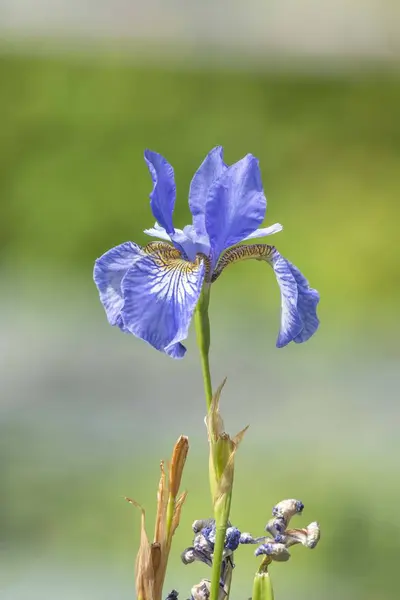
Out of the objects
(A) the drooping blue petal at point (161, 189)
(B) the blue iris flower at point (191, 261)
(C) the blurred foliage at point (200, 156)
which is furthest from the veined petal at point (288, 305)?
(C) the blurred foliage at point (200, 156)

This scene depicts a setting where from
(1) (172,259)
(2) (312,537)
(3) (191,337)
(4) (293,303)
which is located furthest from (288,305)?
(3) (191,337)

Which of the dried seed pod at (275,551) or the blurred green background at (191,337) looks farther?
the blurred green background at (191,337)

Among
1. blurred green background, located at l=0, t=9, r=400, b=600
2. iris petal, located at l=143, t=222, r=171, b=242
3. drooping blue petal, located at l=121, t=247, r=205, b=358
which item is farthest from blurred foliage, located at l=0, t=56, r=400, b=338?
drooping blue petal, located at l=121, t=247, r=205, b=358

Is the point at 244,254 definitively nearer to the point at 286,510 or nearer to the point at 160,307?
the point at 160,307

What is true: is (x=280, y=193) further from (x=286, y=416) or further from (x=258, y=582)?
(x=258, y=582)

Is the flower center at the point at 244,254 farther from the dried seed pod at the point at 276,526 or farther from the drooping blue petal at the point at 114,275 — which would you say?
the dried seed pod at the point at 276,526

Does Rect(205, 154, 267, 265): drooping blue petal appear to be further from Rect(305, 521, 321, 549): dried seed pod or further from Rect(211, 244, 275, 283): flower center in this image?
Rect(305, 521, 321, 549): dried seed pod
